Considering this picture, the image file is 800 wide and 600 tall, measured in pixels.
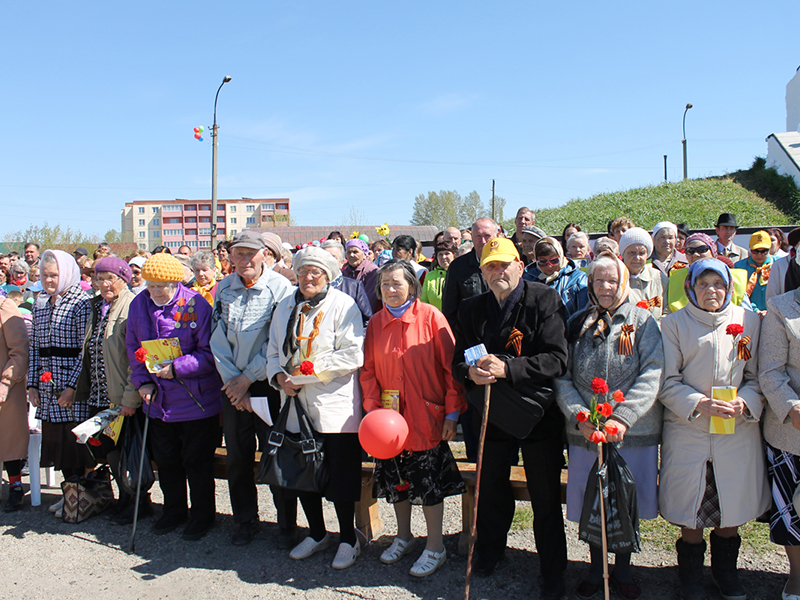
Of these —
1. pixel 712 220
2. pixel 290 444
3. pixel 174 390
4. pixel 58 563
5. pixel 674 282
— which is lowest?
pixel 58 563

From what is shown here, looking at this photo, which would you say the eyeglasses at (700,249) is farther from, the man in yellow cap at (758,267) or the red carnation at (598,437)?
the red carnation at (598,437)

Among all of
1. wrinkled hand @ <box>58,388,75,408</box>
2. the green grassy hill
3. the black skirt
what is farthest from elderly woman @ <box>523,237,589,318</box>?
the green grassy hill

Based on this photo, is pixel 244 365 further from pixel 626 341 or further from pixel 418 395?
pixel 626 341

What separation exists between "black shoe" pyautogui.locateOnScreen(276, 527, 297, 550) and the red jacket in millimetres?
1220

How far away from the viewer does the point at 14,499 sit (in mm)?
5012

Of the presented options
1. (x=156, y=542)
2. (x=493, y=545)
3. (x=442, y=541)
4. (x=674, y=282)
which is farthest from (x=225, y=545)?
(x=674, y=282)

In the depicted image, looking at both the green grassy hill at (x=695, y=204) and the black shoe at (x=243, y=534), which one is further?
the green grassy hill at (x=695, y=204)

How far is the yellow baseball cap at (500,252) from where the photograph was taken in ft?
11.2

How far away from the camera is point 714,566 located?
329cm

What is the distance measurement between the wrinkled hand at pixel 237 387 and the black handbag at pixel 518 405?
180cm

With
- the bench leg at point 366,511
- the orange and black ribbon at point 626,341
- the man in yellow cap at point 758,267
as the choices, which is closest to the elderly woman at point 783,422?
the orange and black ribbon at point 626,341

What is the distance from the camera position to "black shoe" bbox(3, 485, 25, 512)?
16.4 ft

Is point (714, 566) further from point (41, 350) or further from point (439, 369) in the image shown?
point (41, 350)

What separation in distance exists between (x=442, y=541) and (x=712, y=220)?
70.4 feet
